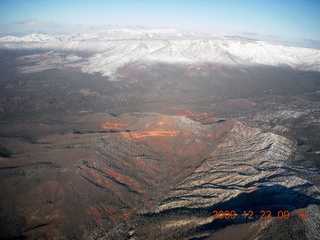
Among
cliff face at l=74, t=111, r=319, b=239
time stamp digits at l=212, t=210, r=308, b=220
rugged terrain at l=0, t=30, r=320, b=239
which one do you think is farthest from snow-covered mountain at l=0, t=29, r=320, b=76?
time stamp digits at l=212, t=210, r=308, b=220

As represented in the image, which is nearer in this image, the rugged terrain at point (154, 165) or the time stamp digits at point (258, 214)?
the time stamp digits at point (258, 214)

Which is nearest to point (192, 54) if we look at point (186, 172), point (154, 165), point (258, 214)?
point (186, 172)

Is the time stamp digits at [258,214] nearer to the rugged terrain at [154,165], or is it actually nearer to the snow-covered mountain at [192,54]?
the rugged terrain at [154,165]

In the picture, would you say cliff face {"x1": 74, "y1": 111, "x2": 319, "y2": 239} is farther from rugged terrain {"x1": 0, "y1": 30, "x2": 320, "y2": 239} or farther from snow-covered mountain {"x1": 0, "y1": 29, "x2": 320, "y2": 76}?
snow-covered mountain {"x1": 0, "y1": 29, "x2": 320, "y2": 76}

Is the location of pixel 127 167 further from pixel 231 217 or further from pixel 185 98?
pixel 185 98

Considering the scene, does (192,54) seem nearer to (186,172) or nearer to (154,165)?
(186,172)

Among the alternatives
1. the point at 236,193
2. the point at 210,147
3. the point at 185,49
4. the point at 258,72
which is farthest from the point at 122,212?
the point at 185,49

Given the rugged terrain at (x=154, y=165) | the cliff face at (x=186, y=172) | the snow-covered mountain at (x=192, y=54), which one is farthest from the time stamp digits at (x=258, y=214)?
the snow-covered mountain at (x=192, y=54)
